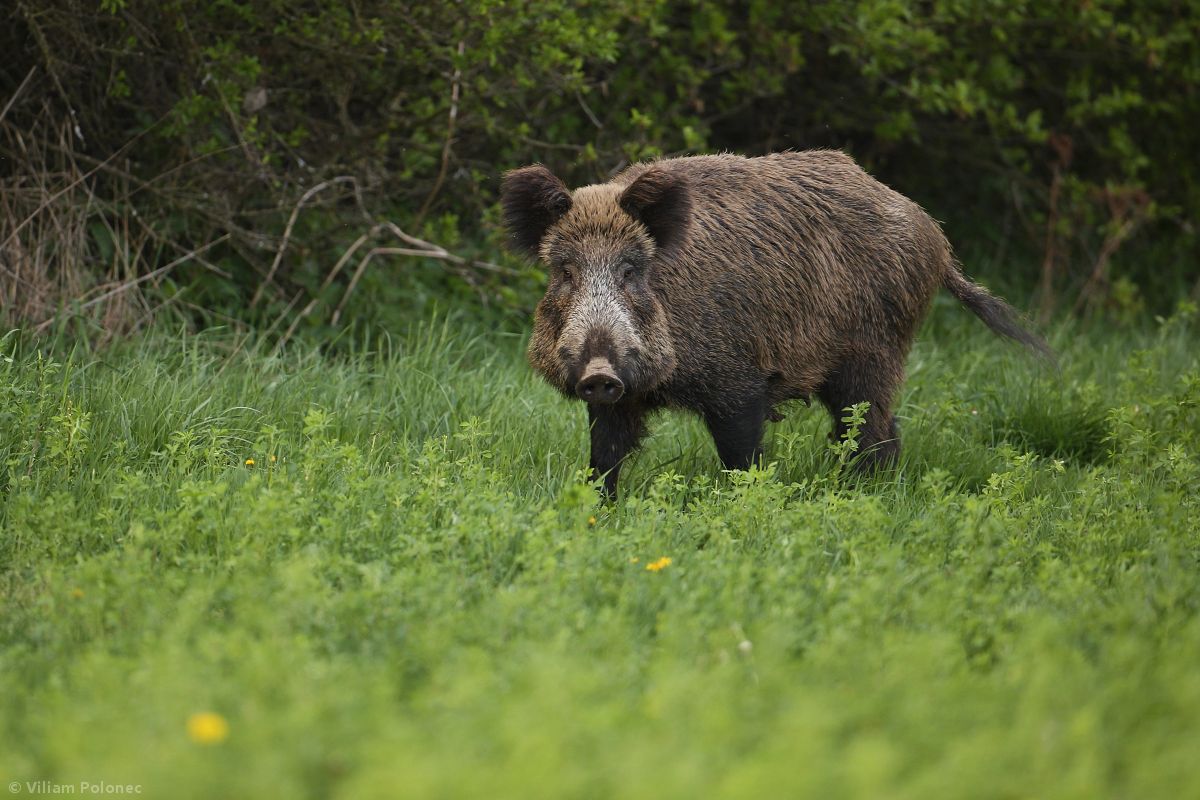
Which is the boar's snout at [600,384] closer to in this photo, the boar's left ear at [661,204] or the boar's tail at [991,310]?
the boar's left ear at [661,204]

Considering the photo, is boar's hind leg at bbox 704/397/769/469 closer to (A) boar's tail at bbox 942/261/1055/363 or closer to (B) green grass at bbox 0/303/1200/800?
(B) green grass at bbox 0/303/1200/800

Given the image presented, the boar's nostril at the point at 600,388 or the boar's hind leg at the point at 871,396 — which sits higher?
the boar's nostril at the point at 600,388

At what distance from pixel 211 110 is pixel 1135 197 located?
20.8ft

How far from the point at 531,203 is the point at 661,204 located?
0.51m

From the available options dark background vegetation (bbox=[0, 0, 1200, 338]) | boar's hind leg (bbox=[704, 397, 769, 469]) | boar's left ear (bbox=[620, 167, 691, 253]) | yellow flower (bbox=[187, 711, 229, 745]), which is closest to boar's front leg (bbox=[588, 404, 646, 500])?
boar's hind leg (bbox=[704, 397, 769, 469])

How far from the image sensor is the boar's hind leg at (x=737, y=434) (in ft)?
16.6

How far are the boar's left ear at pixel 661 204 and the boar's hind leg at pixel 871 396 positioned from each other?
3.37ft

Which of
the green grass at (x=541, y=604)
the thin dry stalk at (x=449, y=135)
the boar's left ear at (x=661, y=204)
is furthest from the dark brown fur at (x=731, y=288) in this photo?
the thin dry stalk at (x=449, y=135)

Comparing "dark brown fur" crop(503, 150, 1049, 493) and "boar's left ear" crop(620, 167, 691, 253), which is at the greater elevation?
"boar's left ear" crop(620, 167, 691, 253)

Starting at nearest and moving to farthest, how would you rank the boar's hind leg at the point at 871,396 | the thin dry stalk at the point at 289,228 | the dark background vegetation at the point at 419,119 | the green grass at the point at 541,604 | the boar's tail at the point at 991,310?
1. the green grass at the point at 541,604
2. the boar's hind leg at the point at 871,396
3. the boar's tail at the point at 991,310
4. the dark background vegetation at the point at 419,119
5. the thin dry stalk at the point at 289,228

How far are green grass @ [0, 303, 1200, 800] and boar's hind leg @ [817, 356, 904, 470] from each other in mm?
123

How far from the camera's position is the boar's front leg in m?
5.10

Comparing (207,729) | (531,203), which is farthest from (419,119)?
(207,729)

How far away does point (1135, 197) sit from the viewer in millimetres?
9328
